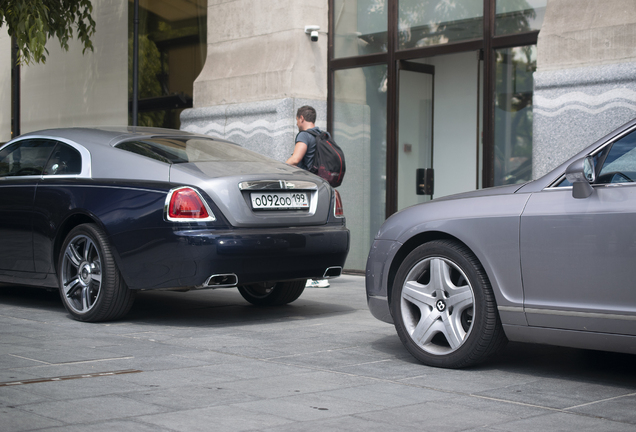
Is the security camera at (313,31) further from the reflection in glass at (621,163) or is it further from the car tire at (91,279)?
the reflection in glass at (621,163)

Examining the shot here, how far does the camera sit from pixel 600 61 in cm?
808

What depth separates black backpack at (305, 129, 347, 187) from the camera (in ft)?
28.6

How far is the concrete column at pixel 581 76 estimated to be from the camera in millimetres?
7883

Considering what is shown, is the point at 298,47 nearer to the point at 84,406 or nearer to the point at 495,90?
the point at 495,90

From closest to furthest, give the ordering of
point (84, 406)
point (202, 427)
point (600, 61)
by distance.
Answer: point (202, 427)
point (84, 406)
point (600, 61)

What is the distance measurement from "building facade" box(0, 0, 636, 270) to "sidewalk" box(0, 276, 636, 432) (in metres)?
3.41

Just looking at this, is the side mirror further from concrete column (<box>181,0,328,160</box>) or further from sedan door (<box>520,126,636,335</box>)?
concrete column (<box>181,0,328,160</box>)

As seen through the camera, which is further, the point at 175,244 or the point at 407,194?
the point at 407,194

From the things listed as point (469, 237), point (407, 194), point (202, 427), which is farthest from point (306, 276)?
point (407, 194)

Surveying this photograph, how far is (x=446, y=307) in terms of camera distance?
488cm

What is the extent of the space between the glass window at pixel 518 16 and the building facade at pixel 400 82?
1 centimetres

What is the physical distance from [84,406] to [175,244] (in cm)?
223

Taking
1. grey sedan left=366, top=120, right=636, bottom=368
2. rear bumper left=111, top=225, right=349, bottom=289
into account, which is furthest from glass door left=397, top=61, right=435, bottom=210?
grey sedan left=366, top=120, right=636, bottom=368

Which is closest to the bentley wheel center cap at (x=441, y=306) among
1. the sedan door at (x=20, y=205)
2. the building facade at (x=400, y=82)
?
the sedan door at (x=20, y=205)
